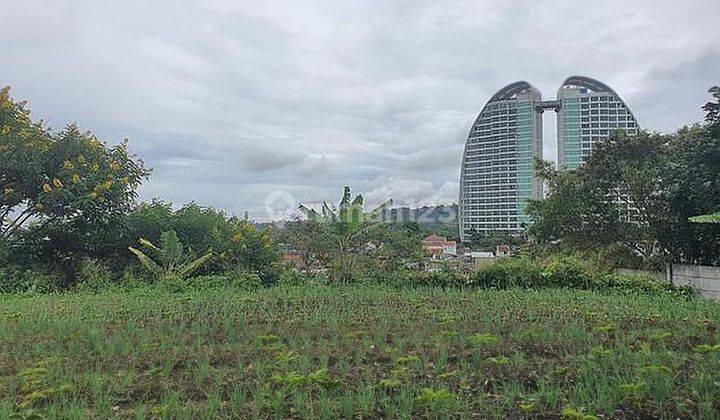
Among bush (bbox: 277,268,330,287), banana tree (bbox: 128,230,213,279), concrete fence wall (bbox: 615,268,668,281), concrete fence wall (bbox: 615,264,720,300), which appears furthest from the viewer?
concrete fence wall (bbox: 615,268,668,281)

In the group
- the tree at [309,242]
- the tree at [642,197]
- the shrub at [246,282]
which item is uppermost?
the tree at [642,197]

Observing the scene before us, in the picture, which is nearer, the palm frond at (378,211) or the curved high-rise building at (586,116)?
the palm frond at (378,211)

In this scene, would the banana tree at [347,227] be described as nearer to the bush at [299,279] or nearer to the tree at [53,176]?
the bush at [299,279]

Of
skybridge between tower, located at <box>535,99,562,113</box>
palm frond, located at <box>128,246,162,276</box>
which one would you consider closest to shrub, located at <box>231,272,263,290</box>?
palm frond, located at <box>128,246,162,276</box>

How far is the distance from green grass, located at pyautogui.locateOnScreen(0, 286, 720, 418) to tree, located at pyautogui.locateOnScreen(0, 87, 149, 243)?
384 centimetres

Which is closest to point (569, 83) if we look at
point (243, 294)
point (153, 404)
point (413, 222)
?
point (413, 222)

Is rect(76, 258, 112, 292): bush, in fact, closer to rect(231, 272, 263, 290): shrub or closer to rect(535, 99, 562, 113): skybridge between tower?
rect(231, 272, 263, 290): shrub

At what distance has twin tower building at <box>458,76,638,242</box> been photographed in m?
17.9

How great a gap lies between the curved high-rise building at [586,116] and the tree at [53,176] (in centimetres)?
1280

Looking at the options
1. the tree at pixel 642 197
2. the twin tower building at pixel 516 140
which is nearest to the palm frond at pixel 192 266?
the tree at pixel 642 197

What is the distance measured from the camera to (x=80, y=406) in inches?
132

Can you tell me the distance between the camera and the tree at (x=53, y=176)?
34.2 ft

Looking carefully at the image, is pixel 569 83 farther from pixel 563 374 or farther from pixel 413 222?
pixel 563 374

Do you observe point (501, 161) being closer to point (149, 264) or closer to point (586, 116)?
point (586, 116)
